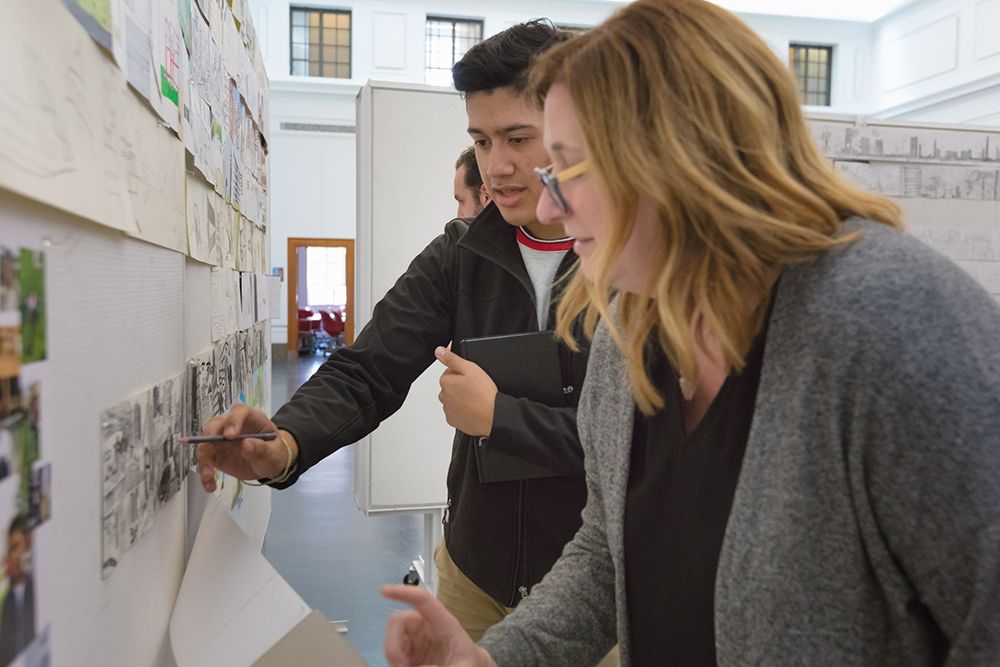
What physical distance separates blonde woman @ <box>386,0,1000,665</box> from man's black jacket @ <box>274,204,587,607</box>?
419 millimetres

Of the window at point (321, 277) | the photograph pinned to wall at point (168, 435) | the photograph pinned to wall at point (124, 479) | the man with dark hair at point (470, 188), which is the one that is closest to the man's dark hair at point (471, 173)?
the man with dark hair at point (470, 188)

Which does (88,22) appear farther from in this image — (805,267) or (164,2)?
(805,267)

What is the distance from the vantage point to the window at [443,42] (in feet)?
49.1

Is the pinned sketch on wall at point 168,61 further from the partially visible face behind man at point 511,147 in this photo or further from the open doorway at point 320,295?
the open doorway at point 320,295

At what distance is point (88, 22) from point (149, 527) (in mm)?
658

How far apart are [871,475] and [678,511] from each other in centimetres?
30

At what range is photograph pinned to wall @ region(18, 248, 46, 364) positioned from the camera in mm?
667

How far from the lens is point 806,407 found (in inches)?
32.2

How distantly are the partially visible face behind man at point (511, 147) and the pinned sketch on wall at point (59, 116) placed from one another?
2.73ft

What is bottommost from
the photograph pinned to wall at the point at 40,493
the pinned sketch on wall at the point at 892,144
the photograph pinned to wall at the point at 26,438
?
the photograph pinned to wall at the point at 40,493

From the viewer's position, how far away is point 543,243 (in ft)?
5.60

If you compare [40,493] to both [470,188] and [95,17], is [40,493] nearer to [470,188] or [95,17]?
[95,17]

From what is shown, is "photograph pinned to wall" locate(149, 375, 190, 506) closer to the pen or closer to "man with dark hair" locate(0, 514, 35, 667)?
the pen

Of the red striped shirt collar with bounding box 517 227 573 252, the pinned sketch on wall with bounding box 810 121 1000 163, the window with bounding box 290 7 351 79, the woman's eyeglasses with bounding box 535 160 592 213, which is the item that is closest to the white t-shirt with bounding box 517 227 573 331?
the red striped shirt collar with bounding box 517 227 573 252
